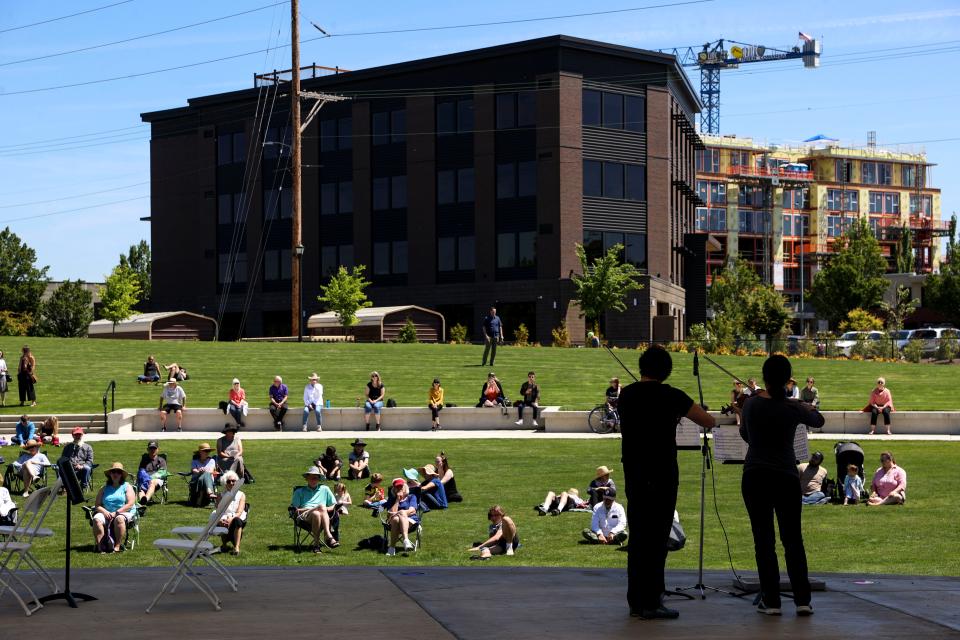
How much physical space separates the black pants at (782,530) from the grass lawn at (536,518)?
91 centimetres

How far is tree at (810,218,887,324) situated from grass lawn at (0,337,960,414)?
4673 cm

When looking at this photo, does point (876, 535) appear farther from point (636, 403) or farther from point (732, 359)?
point (732, 359)

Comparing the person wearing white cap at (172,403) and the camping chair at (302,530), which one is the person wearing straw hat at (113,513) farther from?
the person wearing white cap at (172,403)

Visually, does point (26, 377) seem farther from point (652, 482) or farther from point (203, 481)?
point (652, 482)

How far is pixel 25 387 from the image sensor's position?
3241 centimetres

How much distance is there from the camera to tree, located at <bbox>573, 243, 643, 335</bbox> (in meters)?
60.8

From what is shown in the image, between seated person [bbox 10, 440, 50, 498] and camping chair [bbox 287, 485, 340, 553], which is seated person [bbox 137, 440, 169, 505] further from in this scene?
camping chair [bbox 287, 485, 340, 553]

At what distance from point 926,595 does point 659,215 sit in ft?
203

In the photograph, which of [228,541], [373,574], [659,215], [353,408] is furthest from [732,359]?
[373,574]

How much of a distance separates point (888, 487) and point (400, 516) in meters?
8.30

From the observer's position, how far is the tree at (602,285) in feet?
200

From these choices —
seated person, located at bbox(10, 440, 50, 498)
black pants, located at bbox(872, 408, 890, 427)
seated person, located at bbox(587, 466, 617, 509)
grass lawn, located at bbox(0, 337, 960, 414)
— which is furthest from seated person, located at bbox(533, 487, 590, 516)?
grass lawn, located at bbox(0, 337, 960, 414)

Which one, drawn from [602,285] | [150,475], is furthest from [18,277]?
[150,475]

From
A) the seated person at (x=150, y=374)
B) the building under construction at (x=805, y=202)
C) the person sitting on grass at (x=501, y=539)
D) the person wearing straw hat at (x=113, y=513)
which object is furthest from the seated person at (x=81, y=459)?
the building under construction at (x=805, y=202)
